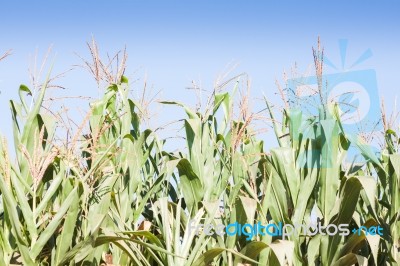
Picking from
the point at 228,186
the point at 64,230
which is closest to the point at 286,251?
the point at 228,186

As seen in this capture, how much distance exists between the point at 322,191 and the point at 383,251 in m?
0.54

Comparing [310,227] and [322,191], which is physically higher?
[322,191]

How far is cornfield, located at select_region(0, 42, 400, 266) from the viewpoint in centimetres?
245

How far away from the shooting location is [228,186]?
308 centimetres

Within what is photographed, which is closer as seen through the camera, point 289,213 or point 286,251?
point 286,251

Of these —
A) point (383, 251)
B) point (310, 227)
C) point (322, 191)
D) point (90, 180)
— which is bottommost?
point (383, 251)

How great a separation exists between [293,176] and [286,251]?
0.44 meters

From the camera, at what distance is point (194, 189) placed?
2.90m

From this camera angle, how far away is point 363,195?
3076mm

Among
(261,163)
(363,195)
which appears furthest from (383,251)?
(261,163)

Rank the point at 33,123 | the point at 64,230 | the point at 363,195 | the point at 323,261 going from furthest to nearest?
the point at 363,195 → the point at 323,261 → the point at 33,123 → the point at 64,230

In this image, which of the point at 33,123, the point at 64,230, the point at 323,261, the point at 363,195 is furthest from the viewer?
the point at 363,195

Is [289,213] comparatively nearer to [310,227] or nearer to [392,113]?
[310,227]

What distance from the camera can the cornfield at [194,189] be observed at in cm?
245
